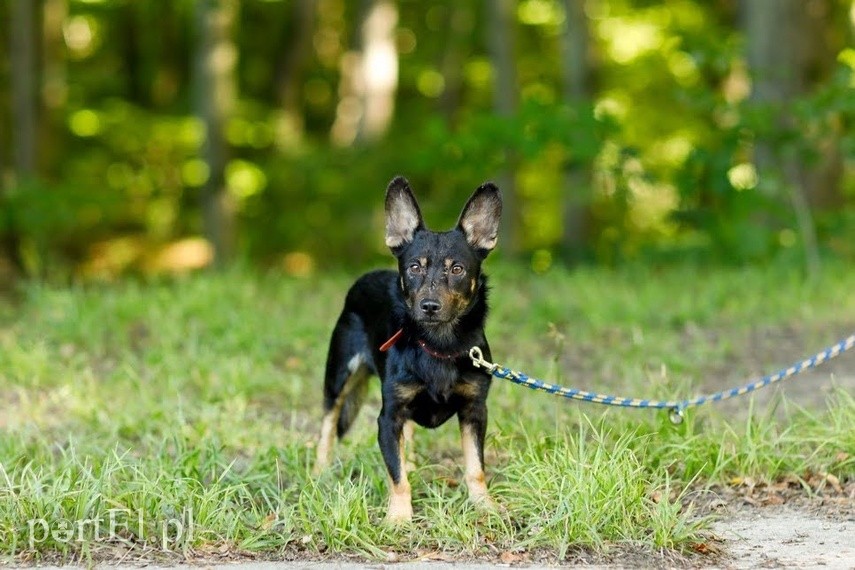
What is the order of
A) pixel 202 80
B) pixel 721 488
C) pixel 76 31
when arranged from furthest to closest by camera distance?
pixel 76 31 → pixel 202 80 → pixel 721 488

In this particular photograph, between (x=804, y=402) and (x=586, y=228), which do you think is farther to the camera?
(x=586, y=228)

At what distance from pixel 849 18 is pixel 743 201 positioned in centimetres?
823

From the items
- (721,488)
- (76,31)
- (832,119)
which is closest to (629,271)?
(832,119)

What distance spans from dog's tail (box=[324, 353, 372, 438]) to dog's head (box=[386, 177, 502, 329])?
941 mm

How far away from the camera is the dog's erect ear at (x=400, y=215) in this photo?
5812 mm

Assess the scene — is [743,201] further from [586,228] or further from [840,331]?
[586,228]

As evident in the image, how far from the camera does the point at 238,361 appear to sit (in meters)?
9.13

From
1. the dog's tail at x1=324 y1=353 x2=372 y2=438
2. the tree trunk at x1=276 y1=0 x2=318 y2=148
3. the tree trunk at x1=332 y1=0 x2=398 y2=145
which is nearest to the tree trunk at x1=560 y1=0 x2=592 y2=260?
the tree trunk at x1=332 y1=0 x2=398 y2=145

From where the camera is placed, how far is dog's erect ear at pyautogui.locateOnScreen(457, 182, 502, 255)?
5.81m

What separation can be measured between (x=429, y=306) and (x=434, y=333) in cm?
34

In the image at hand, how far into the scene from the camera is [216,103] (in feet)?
53.5

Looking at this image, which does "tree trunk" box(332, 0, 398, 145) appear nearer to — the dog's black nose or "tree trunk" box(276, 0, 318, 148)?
"tree trunk" box(276, 0, 318, 148)

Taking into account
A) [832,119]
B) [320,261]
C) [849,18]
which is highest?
[849,18]

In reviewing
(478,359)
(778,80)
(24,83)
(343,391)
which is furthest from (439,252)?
(24,83)
